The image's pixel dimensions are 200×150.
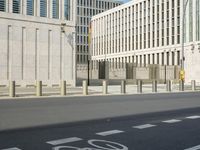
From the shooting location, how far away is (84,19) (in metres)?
121

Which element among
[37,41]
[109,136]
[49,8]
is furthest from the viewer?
[49,8]

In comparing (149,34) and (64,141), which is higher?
(149,34)

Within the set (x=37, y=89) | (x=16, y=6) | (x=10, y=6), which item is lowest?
(x=37, y=89)

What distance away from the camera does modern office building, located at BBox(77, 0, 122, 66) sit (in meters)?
119

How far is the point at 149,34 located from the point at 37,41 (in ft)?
200

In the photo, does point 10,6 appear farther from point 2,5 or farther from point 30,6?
point 30,6

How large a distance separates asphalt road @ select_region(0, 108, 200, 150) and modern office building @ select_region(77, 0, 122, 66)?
108 meters

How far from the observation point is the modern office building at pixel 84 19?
11862cm

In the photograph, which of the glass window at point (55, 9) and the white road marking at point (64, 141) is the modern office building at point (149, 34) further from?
the white road marking at point (64, 141)

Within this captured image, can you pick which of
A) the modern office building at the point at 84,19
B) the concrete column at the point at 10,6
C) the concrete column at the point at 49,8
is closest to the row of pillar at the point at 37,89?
the concrete column at the point at 10,6

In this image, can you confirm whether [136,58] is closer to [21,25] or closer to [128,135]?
[21,25]

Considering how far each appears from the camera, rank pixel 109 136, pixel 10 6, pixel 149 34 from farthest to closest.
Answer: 1. pixel 149 34
2. pixel 10 6
3. pixel 109 136

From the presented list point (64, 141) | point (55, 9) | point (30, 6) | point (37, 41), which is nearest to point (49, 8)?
point (55, 9)

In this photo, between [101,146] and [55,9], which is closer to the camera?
[101,146]
